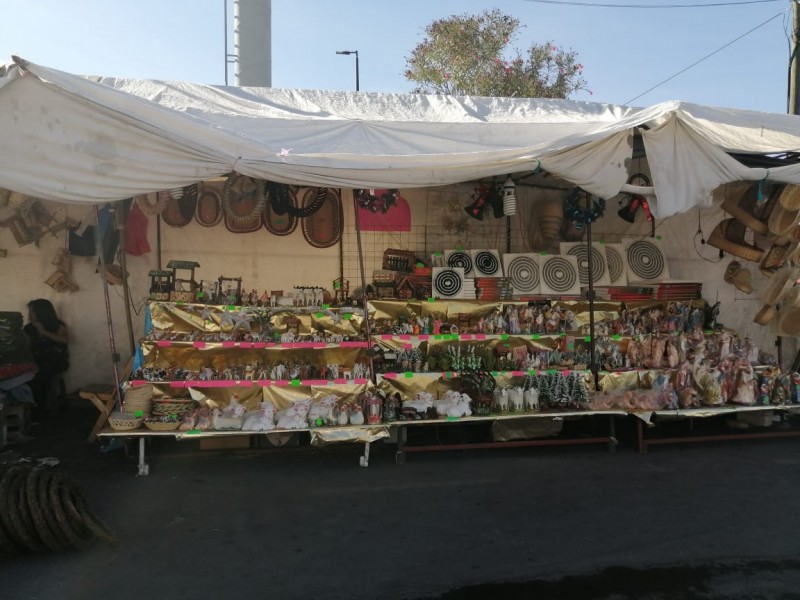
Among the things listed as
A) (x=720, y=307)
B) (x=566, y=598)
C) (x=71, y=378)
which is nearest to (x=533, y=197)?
(x=720, y=307)

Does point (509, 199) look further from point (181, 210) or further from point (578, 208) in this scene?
point (181, 210)

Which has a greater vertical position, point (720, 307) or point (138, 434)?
point (720, 307)

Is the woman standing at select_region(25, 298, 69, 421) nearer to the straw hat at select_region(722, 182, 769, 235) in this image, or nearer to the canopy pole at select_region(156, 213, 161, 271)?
the canopy pole at select_region(156, 213, 161, 271)

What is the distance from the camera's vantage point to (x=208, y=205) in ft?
20.6

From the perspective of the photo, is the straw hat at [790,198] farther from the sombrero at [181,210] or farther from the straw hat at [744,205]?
the sombrero at [181,210]

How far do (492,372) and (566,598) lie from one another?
2750 mm

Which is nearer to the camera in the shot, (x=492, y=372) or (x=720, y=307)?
(x=492, y=372)

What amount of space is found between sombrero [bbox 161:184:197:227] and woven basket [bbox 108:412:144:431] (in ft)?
7.67

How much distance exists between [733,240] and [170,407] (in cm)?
642

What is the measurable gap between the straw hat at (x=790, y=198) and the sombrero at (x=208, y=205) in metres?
6.07

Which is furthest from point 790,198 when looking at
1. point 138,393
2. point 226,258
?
point 138,393

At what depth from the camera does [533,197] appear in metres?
6.93

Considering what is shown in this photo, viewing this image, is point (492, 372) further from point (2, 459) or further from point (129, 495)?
point (2, 459)

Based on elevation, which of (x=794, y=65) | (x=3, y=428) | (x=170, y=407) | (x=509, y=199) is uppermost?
(x=794, y=65)
